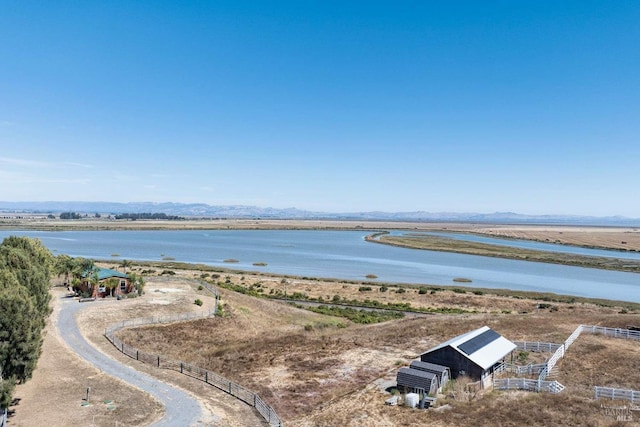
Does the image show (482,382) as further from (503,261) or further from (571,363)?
(503,261)

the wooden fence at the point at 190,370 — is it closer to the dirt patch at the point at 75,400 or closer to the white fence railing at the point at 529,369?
the dirt patch at the point at 75,400

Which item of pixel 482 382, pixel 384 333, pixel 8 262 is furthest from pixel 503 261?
pixel 8 262

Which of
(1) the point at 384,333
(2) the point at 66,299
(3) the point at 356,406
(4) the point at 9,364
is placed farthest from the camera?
(2) the point at 66,299

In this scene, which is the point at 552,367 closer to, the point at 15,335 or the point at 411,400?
the point at 411,400

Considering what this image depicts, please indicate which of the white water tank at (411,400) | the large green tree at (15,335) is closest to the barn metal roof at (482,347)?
the white water tank at (411,400)

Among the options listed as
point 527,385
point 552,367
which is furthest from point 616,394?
point 552,367

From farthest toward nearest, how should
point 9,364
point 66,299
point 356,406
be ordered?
point 66,299 → point 356,406 → point 9,364
